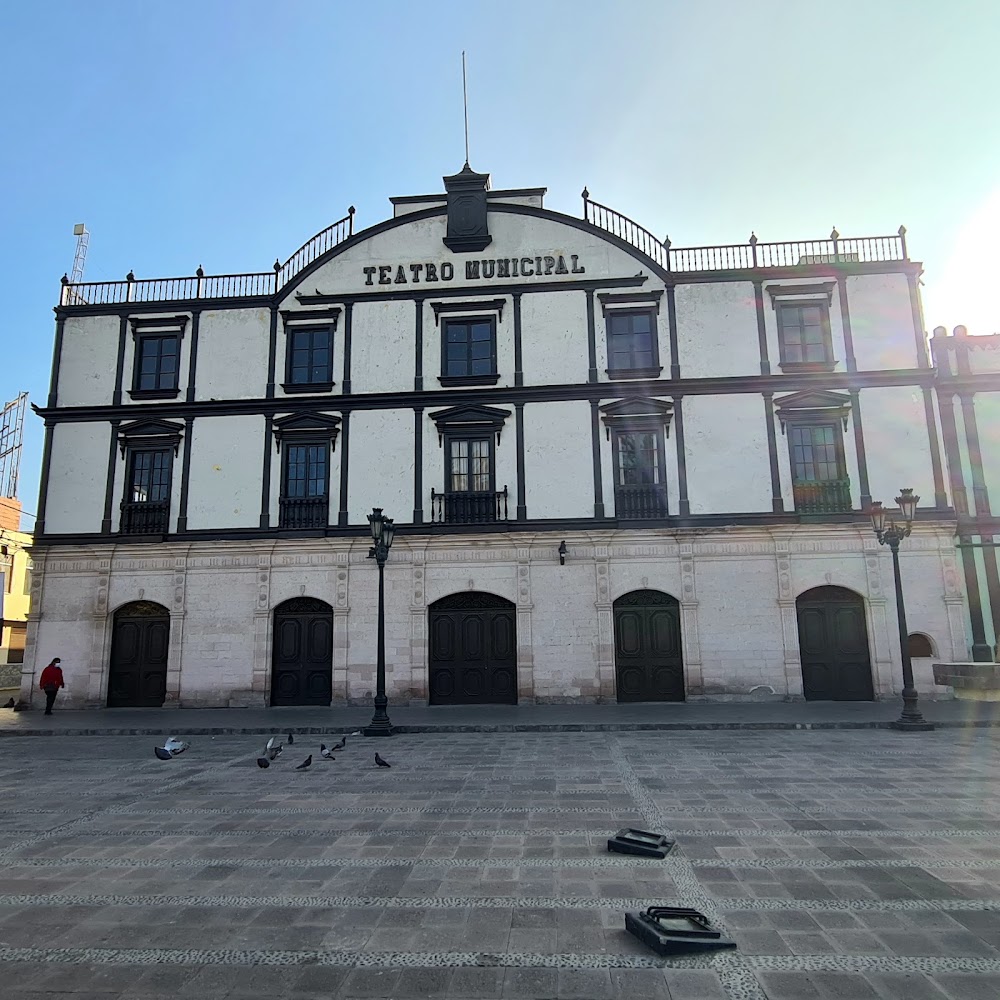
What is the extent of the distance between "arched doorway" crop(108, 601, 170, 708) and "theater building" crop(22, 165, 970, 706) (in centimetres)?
8

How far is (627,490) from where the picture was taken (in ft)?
65.0

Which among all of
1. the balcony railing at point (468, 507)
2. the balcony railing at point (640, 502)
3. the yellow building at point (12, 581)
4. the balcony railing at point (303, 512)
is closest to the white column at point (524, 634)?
the balcony railing at point (468, 507)

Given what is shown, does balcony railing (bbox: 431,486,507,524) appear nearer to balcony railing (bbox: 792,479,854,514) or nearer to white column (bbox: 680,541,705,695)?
white column (bbox: 680,541,705,695)

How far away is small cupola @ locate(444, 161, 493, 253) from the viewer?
21.3 metres

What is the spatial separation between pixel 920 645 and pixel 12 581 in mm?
45041

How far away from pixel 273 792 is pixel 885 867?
756 cm

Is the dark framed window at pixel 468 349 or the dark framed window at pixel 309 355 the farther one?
the dark framed window at pixel 309 355

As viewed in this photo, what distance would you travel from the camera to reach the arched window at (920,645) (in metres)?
18.7

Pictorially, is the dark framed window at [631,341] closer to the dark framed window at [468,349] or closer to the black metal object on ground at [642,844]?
the dark framed window at [468,349]

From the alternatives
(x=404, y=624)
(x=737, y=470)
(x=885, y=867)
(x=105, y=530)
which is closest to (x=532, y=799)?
(x=885, y=867)

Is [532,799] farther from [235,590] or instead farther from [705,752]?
[235,590]

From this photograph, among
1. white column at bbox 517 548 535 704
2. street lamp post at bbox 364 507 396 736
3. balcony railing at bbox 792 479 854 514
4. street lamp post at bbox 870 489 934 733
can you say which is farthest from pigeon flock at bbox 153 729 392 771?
balcony railing at bbox 792 479 854 514

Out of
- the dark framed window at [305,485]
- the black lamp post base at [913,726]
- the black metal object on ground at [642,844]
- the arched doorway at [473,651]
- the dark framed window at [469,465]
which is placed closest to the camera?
the black metal object on ground at [642,844]

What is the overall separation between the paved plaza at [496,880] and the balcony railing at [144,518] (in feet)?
35.6
